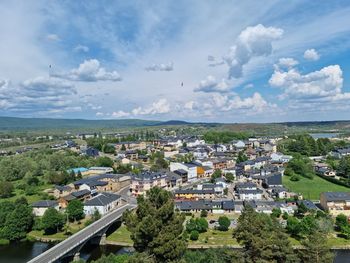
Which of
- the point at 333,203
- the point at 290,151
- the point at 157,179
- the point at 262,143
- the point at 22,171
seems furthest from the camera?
the point at 262,143

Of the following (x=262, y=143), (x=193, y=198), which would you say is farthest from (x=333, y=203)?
(x=262, y=143)

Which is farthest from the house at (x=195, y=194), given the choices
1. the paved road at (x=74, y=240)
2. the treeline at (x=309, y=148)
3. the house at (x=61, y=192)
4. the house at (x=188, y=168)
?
the treeline at (x=309, y=148)

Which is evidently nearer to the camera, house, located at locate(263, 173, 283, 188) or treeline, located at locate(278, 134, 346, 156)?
house, located at locate(263, 173, 283, 188)

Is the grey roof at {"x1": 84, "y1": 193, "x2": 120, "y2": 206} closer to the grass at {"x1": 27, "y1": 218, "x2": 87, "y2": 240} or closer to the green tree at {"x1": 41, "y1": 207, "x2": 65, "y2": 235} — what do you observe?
the grass at {"x1": 27, "y1": 218, "x2": 87, "y2": 240}

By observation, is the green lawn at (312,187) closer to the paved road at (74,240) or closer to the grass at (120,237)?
the grass at (120,237)

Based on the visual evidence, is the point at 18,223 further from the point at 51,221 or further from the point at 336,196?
the point at 336,196

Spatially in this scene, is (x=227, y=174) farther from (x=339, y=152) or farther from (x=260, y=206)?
(x=339, y=152)

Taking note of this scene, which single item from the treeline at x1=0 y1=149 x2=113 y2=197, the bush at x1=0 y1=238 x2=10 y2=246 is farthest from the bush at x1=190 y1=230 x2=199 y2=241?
the treeline at x1=0 y1=149 x2=113 y2=197
